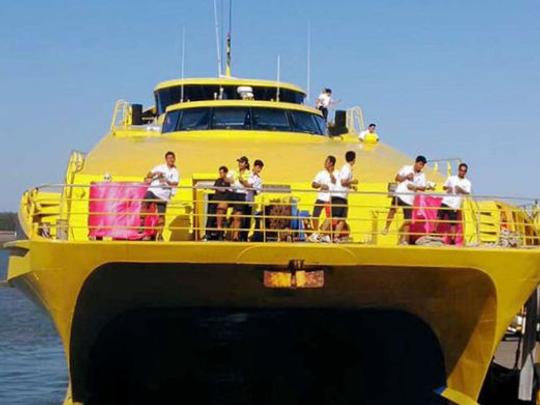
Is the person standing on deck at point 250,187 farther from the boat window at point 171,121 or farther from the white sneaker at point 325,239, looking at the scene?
the boat window at point 171,121

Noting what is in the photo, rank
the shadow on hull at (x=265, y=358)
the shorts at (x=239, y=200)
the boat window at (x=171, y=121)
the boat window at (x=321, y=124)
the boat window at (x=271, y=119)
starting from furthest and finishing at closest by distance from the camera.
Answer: the boat window at (x=321, y=124) < the boat window at (x=171, y=121) < the boat window at (x=271, y=119) < the shadow on hull at (x=265, y=358) < the shorts at (x=239, y=200)

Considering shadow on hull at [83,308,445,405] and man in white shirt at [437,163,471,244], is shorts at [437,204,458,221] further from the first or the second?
shadow on hull at [83,308,445,405]

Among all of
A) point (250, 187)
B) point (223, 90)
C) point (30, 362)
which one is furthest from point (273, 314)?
point (30, 362)

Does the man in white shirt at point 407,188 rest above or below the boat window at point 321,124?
below

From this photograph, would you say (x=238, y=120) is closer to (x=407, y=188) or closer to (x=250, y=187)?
(x=250, y=187)

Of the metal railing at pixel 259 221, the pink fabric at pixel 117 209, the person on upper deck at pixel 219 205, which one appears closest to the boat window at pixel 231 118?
the metal railing at pixel 259 221

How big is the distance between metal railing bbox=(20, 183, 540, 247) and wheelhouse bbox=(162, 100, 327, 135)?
3465 millimetres

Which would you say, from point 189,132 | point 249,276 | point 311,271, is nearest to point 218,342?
point 189,132

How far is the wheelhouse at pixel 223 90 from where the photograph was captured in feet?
51.9

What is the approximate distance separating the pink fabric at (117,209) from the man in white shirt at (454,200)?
117 inches

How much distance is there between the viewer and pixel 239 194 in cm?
941

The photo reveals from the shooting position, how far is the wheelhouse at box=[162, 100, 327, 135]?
13820 mm

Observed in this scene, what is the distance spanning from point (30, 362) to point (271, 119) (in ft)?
31.2

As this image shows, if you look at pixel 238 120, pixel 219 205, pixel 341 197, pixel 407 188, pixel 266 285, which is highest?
pixel 238 120
